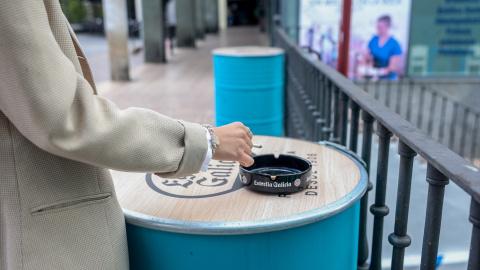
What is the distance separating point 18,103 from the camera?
0.95m

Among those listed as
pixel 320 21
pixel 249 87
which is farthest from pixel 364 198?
pixel 320 21

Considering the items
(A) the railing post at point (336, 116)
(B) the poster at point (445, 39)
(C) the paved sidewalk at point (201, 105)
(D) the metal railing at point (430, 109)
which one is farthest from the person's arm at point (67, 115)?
(B) the poster at point (445, 39)

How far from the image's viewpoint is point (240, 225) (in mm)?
1208

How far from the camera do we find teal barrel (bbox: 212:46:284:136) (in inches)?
139

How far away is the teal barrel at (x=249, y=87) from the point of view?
3.54 m

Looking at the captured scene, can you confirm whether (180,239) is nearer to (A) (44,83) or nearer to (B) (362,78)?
(A) (44,83)

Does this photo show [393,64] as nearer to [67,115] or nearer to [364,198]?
[364,198]

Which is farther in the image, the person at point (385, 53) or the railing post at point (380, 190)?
the person at point (385, 53)

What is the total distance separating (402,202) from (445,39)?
25.6 feet

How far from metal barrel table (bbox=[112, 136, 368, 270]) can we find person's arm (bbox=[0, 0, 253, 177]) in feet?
0.68

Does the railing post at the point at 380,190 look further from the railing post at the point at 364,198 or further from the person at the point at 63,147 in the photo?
the person at the point at 63,147

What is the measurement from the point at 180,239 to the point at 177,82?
7909mm

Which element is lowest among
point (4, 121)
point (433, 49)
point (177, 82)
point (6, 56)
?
point (177, 82)

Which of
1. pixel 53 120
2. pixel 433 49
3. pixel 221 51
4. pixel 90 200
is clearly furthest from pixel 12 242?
pixel 433 49
